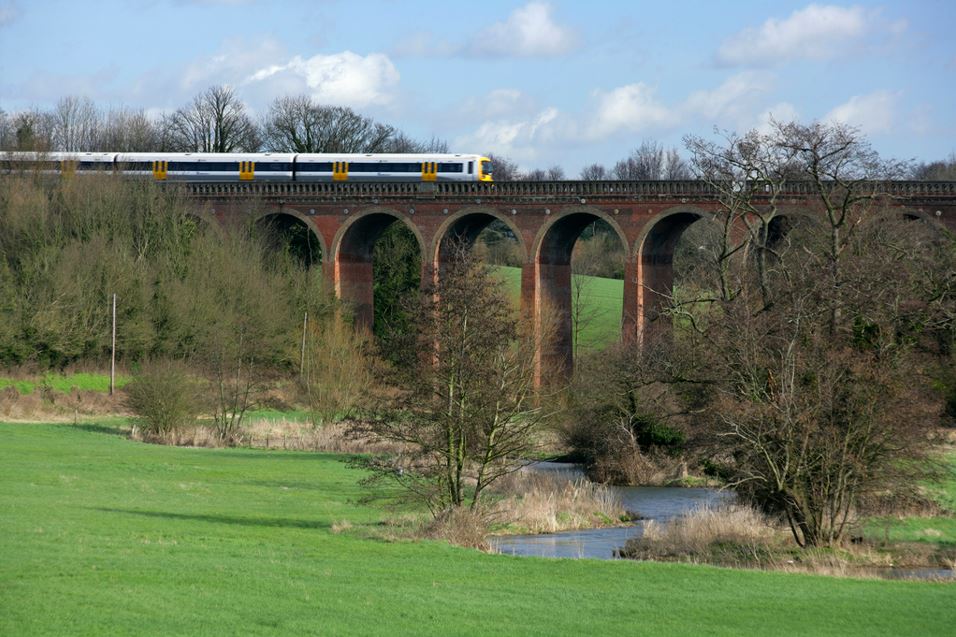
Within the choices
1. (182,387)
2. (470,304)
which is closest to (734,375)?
(470,304)

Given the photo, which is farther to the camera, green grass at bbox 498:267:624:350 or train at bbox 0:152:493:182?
green grass at bbox 498:267:624:350

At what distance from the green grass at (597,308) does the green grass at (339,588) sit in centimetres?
4900

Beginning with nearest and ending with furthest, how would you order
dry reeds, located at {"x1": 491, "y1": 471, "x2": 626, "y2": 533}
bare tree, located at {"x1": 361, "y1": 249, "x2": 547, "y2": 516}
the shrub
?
bare tree, located at {"x1": 361, "y1": 249, "x2": 547, "y2": 516} → dry reeds, located at {"x1": 491, "y1": 471, "x2": 626, "y2": 533} → the shrub

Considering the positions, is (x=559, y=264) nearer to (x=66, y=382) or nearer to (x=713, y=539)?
(x=66, y=382)

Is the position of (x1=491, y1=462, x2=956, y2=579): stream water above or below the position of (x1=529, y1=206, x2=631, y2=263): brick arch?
below

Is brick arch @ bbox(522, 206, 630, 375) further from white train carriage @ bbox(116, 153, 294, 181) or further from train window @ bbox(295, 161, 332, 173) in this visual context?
white train carriage @ bbox(116, 153, 294, 181)

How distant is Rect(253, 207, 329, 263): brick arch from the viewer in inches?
2464

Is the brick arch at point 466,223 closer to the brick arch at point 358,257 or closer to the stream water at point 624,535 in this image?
the brick arch at point 358,257

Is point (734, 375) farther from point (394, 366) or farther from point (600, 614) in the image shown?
point (600, 614)

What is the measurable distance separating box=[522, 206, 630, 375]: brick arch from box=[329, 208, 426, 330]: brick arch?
226 inches

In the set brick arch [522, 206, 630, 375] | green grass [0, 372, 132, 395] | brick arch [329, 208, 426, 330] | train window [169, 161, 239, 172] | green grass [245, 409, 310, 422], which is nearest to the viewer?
green grass [245, 409, 310, 422]

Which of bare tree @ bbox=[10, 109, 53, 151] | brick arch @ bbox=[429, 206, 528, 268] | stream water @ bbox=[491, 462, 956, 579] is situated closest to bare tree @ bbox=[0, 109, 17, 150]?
bare tree @ bbox=[10, 109, 53, 151]

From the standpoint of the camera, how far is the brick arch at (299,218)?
62.6 metres

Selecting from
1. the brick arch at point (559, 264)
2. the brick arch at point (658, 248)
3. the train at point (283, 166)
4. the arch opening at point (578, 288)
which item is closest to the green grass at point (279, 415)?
the arch opening at point (578, 288)
